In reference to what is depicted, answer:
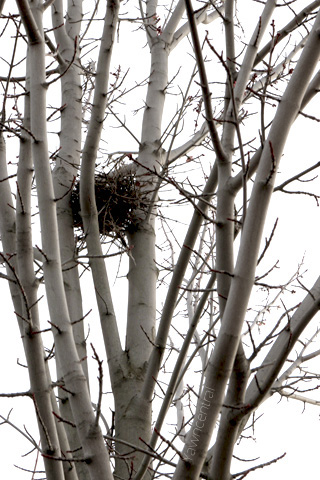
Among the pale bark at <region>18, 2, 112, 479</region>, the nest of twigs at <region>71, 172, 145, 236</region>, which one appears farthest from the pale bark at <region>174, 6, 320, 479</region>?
the nest of twigs at <region>71, 172, 145, 236</region>

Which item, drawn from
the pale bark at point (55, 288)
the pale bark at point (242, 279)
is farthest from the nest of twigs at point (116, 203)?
the pale bark at point (242, 279)

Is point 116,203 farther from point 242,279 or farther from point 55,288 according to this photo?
point 242,279

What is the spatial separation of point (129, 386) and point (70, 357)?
3.07 feet

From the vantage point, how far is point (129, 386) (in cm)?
308

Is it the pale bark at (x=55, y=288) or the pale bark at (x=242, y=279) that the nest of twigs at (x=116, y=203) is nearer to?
the pale bark at (x=55, y=288)

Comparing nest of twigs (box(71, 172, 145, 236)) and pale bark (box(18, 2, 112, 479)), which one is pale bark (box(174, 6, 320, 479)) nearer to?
pale bark (box(18, 2, 112, 479))

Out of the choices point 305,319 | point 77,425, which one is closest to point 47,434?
point 77,425

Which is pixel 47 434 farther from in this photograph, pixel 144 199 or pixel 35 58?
pixel 144 199

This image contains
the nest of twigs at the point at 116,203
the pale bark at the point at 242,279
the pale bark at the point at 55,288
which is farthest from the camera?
the nest of twigs at the point at 116,203

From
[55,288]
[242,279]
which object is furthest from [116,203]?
[242,279]

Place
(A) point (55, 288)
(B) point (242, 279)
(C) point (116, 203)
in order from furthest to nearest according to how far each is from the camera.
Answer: (C) point (116, 203) < (A) point (55, 288) < (B) point (242, 279)

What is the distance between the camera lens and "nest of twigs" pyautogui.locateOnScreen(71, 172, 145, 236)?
372 centimetres

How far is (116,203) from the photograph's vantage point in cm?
373

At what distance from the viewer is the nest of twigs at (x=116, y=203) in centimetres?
372
